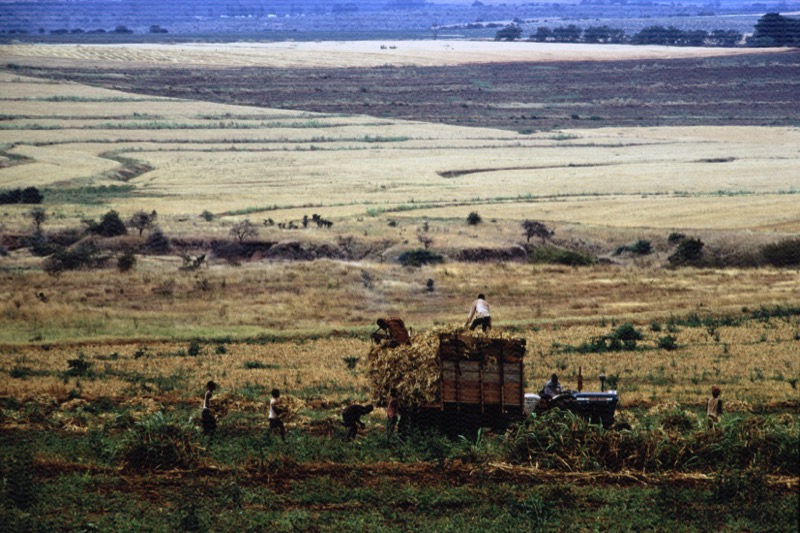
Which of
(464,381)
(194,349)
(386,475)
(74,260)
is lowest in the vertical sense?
(74,260)

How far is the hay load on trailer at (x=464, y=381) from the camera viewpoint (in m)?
20.0

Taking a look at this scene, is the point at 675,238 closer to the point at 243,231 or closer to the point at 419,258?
the point at 419,258

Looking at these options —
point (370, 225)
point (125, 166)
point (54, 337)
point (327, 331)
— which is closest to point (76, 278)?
point (54, 337)

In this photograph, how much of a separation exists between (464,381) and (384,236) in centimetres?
3657

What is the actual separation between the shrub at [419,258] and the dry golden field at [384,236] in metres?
0.72

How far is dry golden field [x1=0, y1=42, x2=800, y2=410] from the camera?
30.7 metres

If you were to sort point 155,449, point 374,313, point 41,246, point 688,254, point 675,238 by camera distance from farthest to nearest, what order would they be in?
point 675,238 → point 41,246 → point 688,254 → point 374,313 → point 155,449

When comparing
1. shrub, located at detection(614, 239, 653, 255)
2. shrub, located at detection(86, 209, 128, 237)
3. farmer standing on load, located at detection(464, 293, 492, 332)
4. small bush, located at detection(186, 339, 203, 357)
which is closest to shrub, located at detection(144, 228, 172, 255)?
shrub, located at detection(86, 209, 128, 237)

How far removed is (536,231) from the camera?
5703 centimetres

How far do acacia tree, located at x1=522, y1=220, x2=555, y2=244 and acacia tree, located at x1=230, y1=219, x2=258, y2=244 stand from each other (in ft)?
A: 44.6

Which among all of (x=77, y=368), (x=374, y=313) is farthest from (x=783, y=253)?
(x=77, y=368)

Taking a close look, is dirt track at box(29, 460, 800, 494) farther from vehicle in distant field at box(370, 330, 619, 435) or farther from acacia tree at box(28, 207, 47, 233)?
acacia tree at box(28, 207, 47, 233)

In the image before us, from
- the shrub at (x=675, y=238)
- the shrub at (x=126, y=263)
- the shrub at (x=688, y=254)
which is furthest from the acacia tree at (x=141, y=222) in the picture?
the shrub at (x=675, y=238)

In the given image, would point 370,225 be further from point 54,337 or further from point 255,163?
point 255,163
